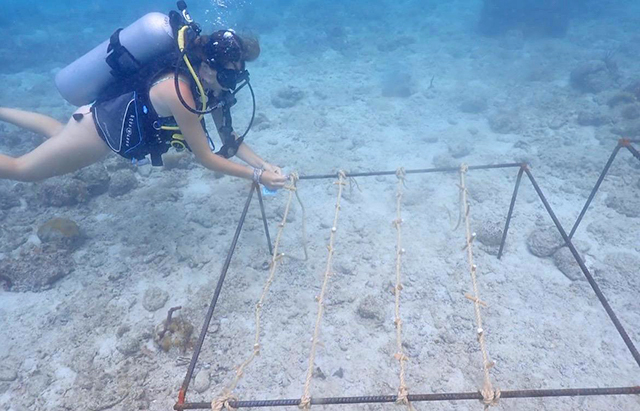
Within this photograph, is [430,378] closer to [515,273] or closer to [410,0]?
[515,273]

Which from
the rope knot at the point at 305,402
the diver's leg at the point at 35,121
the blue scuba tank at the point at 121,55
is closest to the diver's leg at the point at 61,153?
the blue scuba tank at the point at 121,55

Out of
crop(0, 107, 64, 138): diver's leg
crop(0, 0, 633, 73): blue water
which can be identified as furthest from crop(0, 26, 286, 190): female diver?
crop(0, 0, 633, 73): blue water

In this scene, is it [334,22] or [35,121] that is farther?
[334,22]

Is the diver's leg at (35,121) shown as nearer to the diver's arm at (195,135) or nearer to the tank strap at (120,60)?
the tank strap at (120,60)

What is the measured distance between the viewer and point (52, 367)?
404cm

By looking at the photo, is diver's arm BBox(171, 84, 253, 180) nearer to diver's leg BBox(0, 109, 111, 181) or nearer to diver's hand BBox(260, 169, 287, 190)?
diver's hand BBox(260, 169, 287, 190)

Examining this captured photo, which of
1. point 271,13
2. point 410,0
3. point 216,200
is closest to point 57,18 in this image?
point 271,13

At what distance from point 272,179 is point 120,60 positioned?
6.66 feet

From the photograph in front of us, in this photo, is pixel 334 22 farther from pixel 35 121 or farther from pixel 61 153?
pixel 61 153

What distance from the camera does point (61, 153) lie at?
412 centimetres

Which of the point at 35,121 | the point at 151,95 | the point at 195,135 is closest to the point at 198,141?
the point at 195,135

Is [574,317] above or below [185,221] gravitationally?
below

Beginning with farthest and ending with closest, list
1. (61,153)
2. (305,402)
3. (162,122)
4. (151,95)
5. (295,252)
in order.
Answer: (295,252) → (61,153) → (162,122) → (151,95) → (305,402)

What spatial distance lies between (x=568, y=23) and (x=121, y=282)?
2162 cm
